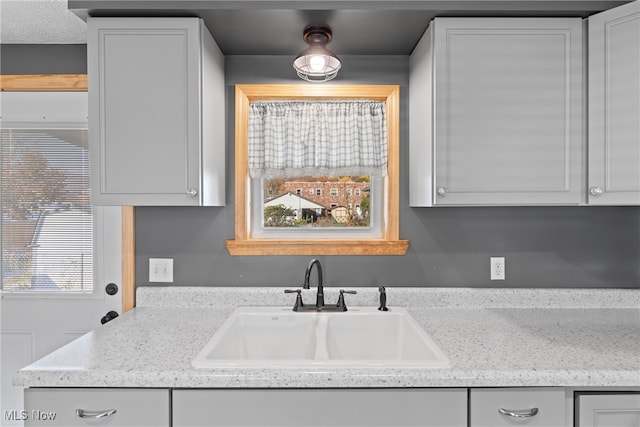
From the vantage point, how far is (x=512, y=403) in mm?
1181

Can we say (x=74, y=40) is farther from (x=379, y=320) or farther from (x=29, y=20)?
(x=379, y=320)

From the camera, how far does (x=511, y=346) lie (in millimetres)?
1366

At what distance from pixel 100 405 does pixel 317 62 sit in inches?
55.0

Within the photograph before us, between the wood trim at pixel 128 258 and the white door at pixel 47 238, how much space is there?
5 cm

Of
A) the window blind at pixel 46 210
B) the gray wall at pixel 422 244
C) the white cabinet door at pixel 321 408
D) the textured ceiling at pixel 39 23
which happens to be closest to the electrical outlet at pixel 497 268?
the gray wall at pixel 422 244

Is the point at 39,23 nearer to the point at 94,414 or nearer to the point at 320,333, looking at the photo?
the point at 94,414

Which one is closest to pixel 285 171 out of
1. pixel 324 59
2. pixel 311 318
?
pixel 324 59

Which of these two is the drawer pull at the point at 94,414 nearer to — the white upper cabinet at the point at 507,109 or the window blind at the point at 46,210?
the window blind at the point at 46,210

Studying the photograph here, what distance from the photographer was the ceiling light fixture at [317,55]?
5.47 ft

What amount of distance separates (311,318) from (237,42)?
1.23 metres

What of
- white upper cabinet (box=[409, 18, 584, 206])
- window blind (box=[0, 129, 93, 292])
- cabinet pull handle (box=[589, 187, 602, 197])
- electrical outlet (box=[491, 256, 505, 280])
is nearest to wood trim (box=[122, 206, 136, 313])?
window blind (box=[0, 129, 93, 292])

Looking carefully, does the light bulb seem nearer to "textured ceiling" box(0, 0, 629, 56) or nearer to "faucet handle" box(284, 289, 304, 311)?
"textured ceiling" box(0, 0, 629, 56)

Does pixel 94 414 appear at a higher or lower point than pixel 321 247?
lower

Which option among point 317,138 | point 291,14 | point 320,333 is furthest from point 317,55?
point 320,333
